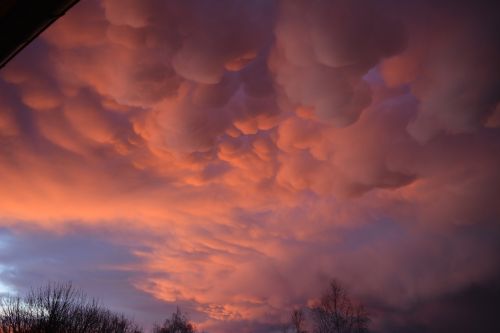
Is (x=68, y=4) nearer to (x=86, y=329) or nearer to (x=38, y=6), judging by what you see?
(x=38, y=6)

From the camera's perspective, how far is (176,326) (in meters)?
95.2

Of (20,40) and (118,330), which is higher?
(20,40)

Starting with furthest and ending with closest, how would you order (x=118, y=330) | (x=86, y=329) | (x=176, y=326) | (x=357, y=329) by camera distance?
1. (x=176, y=326)
2. (x=357, y=329)
3. (x=118, y=330)
4. (x=86, y=329)

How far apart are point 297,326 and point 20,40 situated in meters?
84.2

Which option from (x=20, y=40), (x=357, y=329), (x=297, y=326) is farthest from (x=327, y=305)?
(x=20, y=40)

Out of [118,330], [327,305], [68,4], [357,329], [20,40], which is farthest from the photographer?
[327,305]

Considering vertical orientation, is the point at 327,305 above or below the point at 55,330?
above

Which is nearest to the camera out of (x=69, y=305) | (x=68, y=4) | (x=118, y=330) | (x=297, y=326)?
(x=68, y=4)

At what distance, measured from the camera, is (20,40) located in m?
4.92

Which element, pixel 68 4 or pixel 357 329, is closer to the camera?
pixel 68 4

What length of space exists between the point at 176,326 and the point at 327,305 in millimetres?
46412

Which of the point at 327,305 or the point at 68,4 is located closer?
the point at 68,4

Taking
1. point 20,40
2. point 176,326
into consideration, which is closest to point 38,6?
point 20,40

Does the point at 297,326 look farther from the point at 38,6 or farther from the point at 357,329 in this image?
the point at 38,6
